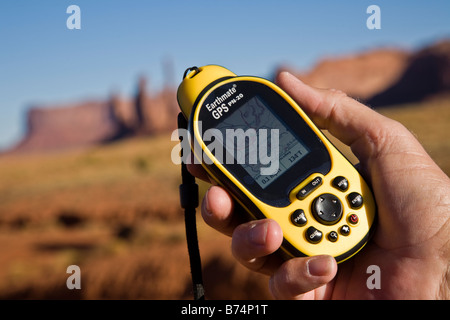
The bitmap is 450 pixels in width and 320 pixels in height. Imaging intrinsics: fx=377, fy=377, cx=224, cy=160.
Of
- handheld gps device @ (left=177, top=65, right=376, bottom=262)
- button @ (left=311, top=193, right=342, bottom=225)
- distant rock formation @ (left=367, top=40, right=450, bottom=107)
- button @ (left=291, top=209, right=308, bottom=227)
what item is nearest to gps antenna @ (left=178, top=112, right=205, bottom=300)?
handheld gps device @ (left=177, top=65, right=376, bottom=262)

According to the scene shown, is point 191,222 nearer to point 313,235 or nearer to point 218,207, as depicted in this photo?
point 218,207

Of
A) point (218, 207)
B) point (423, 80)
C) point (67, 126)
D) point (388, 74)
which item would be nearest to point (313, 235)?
point (218, 207)

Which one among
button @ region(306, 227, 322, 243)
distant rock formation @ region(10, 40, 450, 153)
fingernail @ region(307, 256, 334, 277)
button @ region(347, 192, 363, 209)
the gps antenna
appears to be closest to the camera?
fingernail @ region(307, 256, 334, 277)

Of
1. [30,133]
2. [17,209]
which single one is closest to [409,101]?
[17,209]

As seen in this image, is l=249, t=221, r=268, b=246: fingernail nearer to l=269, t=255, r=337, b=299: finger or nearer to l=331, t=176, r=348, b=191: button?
l=269, t=255, r=337, b=299: finger

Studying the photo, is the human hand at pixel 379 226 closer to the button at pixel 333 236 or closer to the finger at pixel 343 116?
the finger at pixel 343 116

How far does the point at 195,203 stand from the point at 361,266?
1.19m

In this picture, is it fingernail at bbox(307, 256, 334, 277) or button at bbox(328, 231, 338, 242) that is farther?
button at bbox(328, 231, 338, 242)

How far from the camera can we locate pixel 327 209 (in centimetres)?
244

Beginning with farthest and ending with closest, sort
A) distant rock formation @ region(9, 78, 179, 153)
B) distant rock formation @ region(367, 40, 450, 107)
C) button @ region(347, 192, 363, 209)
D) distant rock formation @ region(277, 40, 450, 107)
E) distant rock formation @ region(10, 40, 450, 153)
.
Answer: distant rock formation @ region(9, 78, 179, 153), distant rock formation @ region(10, 40, 450, 153), distant rock formation @ region(277, 40, 450, 107), distant rock formation @ region(367, 40, 450, 107), button @ region(347, 192, 363, 209)

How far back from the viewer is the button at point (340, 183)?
2.51m

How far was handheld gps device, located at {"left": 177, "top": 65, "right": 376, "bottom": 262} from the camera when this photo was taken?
7.83 ft

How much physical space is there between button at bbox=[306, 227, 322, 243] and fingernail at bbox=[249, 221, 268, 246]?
0.31 metres

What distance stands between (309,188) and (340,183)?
0.69ft
